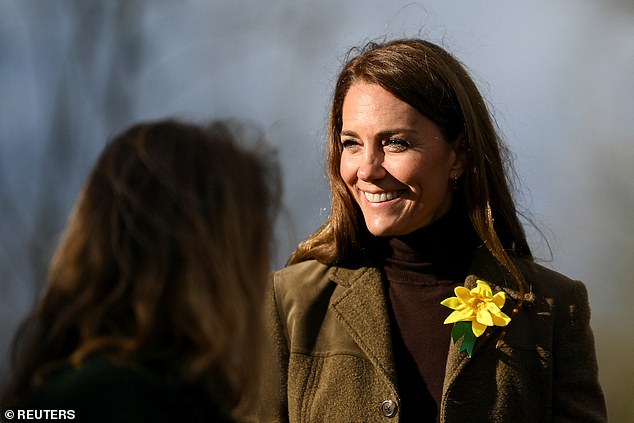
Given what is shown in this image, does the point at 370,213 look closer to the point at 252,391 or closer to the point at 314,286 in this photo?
the point at 314,286

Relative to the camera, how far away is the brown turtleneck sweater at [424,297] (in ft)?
9.77

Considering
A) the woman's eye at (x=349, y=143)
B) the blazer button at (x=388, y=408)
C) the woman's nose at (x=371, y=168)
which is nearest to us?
the blazer button at (x=388, y=408)

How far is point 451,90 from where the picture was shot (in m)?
3.12

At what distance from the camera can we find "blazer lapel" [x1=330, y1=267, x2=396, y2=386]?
2.99 m

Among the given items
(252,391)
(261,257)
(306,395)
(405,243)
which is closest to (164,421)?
(252,391)

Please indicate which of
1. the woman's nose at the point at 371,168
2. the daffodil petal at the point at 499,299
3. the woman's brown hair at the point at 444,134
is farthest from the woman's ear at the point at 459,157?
the daffodil petal at the point at 499,299

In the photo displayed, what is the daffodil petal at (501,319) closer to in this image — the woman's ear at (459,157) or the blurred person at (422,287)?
the blurred person at (422,287)

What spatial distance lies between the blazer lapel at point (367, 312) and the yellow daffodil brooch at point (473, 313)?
0.20 meters

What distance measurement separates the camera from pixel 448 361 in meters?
2.99

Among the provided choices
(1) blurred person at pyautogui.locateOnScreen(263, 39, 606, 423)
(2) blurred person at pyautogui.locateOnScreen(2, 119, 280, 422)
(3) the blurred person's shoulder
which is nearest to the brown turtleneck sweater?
(1) blurred person at pyautogui.locateOnScreen(263, 39, 606, 423)

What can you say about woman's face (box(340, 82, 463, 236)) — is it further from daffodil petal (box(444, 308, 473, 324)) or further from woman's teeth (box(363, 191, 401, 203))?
daffodil petal (box(444, 308, 473, 324))

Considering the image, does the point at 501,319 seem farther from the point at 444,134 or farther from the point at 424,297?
the point at 444,134

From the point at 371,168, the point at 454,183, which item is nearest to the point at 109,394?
the point at 371,168

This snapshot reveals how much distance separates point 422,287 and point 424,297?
0.04m
